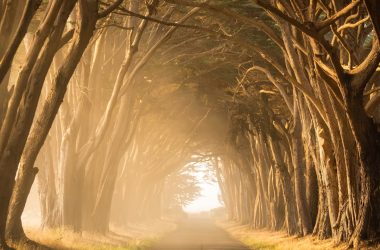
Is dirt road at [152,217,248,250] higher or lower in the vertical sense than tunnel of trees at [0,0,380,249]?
lower

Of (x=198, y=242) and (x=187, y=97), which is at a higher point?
(x=187, y=97)

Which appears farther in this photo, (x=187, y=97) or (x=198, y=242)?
(x=187, y=97)

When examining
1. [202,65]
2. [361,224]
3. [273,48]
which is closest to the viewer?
[361,224]

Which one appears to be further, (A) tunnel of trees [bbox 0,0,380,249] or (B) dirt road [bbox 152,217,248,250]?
(B) dirt road [bbox 152,217,248,250]

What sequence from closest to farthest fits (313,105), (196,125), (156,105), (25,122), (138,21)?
(25,122) → (313,105) → (138,21) → (156,105) → (196,125)

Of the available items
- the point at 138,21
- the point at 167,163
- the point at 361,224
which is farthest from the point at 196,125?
the point at 361,224

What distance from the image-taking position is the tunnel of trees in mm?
9312

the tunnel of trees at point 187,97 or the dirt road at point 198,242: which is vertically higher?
the tunnel of trees at point 187,97

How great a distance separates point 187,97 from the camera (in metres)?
26.7

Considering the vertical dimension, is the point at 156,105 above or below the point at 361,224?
above

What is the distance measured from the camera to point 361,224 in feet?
36.1

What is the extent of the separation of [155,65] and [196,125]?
11.4 metres

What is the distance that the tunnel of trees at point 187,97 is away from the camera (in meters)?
9.31

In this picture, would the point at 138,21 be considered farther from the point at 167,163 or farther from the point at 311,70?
the point at 167,163
